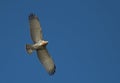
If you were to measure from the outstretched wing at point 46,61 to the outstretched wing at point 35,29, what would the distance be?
0.28 meters

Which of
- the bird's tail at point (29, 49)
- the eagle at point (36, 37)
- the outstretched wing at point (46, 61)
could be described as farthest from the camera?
the outstretched wing at point (46, 61)

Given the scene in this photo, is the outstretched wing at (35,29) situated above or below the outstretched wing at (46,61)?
above

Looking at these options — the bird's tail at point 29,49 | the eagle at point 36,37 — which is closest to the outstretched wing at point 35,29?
the eagle at point 36,37

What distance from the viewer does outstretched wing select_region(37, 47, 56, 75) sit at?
12.0 m

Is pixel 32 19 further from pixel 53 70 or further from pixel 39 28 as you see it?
pixel 53 70

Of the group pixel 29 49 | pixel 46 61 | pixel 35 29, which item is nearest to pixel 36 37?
pixel 35 29

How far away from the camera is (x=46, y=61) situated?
12.1 m

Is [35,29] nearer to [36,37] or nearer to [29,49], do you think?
[36,37]

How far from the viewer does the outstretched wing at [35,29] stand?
1188 centimetres

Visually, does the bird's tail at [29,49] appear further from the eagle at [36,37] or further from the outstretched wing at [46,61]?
the outstretched wing at [46,61]

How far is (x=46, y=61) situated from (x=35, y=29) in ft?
2.27

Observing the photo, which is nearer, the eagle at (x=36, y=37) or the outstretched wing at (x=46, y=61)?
the eagle at (x=36, y=37)

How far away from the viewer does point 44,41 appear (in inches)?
468

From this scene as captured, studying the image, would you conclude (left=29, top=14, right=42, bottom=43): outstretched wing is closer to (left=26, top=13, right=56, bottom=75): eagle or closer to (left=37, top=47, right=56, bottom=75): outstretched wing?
(left=26, top=13, right=56, bottom=75): eagle
